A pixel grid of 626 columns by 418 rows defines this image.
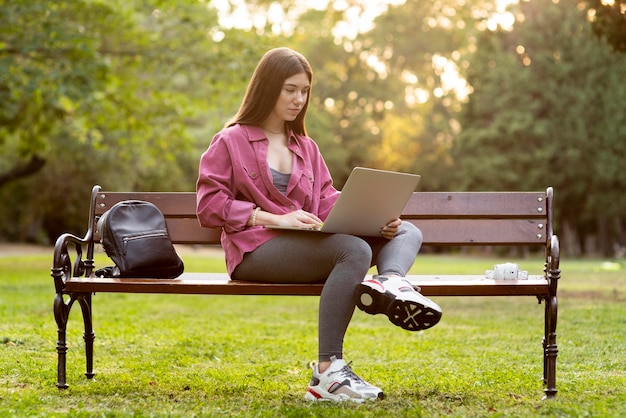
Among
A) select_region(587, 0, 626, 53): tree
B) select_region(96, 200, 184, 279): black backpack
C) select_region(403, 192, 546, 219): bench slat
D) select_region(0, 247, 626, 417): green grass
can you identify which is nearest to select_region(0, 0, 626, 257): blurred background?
select_region(587, 0, 626, 53): tree

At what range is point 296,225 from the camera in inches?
171

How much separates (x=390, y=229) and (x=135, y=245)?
1.38 m

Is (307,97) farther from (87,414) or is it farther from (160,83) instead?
(160,83)

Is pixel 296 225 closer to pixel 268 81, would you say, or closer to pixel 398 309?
pixel 398 309

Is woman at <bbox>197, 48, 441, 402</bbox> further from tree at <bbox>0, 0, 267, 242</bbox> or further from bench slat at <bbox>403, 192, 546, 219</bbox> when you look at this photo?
tree at <bbox>0, 0, 267, 242</bbox>

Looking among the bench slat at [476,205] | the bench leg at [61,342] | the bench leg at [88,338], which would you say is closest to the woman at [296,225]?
the bench slat at [476,205]

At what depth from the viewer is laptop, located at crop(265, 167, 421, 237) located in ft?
13.7

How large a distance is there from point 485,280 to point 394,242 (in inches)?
20.8

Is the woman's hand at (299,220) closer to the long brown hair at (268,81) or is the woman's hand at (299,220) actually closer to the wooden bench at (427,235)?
the wooden bench at (427,235)

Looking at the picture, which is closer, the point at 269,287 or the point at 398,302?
the point at 398,302

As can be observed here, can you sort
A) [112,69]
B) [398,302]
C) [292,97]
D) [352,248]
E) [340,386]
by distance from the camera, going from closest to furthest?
1. [398,302]
2. [340,386]
3. [352,248]
4. [292,97]
5. [112,69]

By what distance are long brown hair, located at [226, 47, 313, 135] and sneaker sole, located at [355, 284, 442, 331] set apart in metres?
1.15

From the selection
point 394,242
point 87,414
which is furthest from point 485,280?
point 87,414

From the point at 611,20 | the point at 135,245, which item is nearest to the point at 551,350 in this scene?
the point at 135,245
